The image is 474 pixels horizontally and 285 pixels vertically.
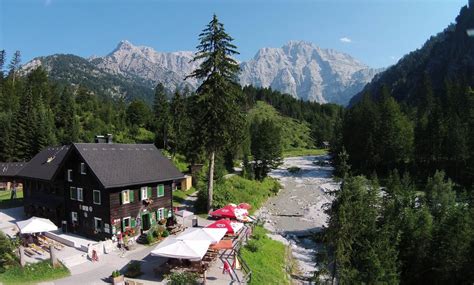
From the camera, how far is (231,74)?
131 feet

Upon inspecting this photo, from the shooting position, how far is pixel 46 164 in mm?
41000

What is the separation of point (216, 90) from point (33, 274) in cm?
2370

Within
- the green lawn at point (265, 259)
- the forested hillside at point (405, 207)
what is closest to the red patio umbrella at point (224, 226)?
the green lawn at point (265, 259)

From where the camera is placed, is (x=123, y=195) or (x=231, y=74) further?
(x=231, y=74)

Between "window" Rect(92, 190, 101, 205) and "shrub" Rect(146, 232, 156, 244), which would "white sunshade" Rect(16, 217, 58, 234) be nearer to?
"window" Rect(92, 190, 101, 205)

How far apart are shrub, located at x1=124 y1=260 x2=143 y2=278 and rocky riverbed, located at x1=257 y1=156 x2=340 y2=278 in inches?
543

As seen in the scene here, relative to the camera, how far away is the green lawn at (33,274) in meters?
23.5

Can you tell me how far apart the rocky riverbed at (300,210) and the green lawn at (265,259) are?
7.31 feet

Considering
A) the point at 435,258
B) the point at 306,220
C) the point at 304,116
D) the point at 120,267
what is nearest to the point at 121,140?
the point at 306,220

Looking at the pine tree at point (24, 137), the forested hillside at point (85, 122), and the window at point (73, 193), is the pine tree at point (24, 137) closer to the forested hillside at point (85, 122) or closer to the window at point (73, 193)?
the forested hillside at point (85, 122)

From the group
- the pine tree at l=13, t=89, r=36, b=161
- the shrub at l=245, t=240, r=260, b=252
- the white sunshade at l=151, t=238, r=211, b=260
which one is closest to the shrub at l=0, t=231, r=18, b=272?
the white sunshade at l=151, t=238, r=211, b=260

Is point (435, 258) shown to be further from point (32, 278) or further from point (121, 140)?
point (121, 140)

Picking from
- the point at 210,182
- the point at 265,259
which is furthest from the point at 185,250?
the point at 210,182

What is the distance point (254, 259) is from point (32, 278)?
15.6 metres
